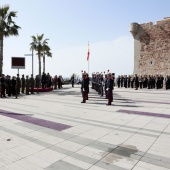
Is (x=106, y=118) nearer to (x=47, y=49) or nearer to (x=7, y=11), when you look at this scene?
(x=7, y=11)

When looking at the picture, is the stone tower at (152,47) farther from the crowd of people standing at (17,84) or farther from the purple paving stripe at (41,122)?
the purple paving stripe at (41,122)

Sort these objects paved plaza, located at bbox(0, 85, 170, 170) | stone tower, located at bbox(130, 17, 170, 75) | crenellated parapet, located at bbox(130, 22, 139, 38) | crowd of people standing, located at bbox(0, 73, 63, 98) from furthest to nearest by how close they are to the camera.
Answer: crenellated parapet, located at bbox(130, 22, 139, 38)
stone tower, located at bbox(130, 17, 170, 75)
crowd of people standing, located at bbox(0, 73, 63, 98)
paved plaza, located at bbox(0, 85, 170, 170)

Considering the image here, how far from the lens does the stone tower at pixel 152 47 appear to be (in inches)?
1160

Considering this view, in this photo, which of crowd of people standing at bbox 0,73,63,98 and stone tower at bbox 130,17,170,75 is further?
stone tower at bbox 130,17,170,75

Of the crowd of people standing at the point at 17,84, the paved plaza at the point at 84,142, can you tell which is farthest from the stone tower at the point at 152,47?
the paved plaza at the point at 84,142

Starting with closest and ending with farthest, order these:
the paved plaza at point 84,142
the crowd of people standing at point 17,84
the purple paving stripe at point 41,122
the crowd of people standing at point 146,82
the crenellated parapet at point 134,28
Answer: the paved plaza at point 84,142 → the purple paving stripe at point 41,122 → the crowd of people standing at point 17,84 → the crowd of people standing at point 146,82 → the crenellated parapet at point 134,28

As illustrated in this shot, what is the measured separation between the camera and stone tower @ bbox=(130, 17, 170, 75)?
29.5 m

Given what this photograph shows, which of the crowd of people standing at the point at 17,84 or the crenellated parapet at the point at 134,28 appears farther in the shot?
the crenellated parapet at the point at 134,28

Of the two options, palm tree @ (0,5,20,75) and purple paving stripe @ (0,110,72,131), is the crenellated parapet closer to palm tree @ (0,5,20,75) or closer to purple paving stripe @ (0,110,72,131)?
palm tree @ (0,5,20,75)

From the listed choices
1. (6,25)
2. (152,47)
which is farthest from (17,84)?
(152,47)

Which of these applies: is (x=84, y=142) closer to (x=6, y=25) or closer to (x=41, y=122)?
(x=41, y=122)

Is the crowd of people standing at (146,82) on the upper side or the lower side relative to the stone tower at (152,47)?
lower

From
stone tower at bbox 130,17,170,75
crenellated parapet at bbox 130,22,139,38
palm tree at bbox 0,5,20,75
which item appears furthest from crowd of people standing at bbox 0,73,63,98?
crenellated parapet at bbox 130,22,139,38

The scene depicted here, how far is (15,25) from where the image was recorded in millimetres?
24547
